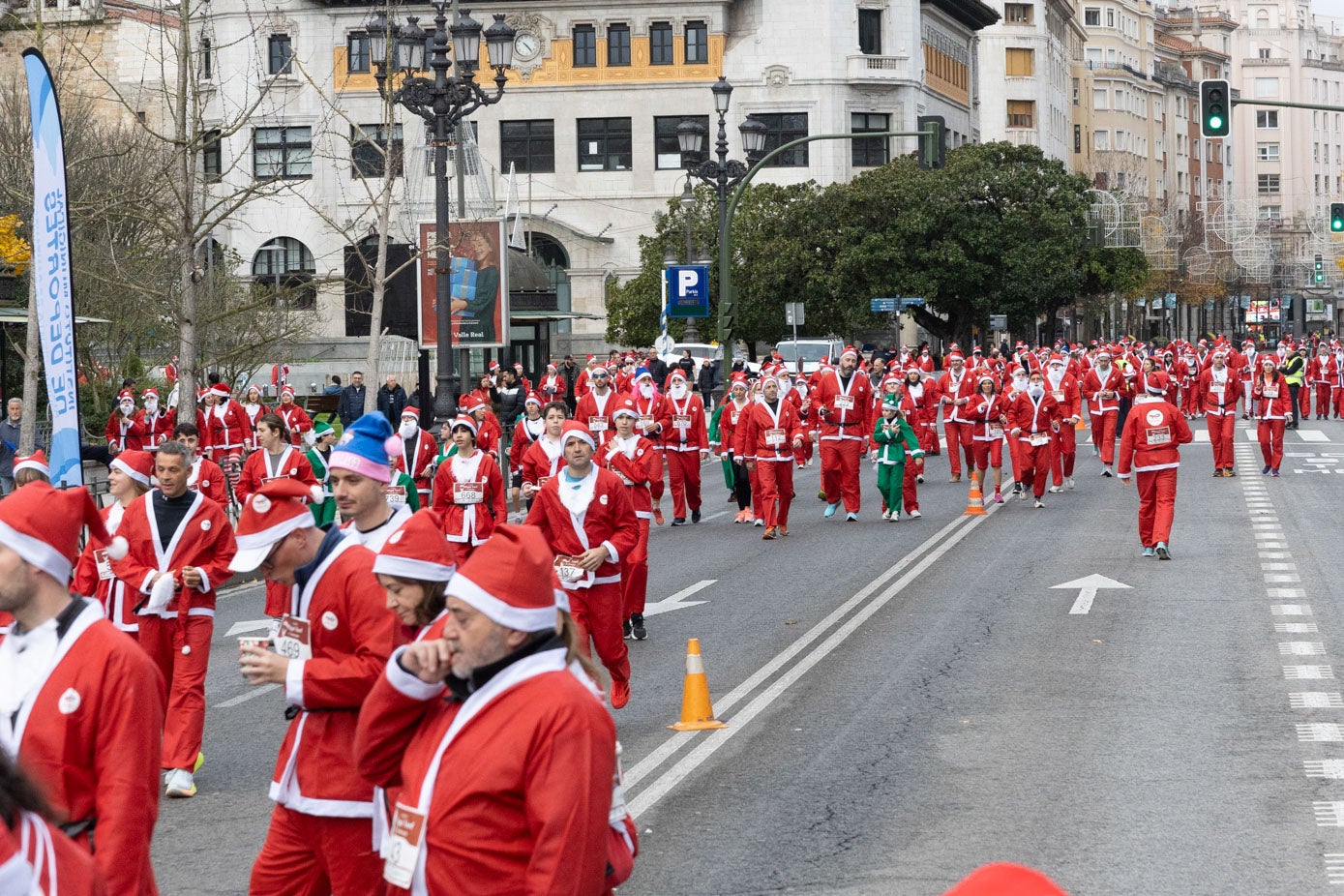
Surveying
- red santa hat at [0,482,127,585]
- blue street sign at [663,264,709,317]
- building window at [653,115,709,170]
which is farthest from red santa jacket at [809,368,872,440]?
building window at [653,115,709,170]

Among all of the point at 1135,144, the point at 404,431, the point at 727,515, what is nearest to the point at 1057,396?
the point at 727,515

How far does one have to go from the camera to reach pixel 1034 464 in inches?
1006

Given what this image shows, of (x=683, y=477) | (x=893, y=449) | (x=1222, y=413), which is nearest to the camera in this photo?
(x=893, y=449)

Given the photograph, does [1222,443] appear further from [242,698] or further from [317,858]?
[317,858]

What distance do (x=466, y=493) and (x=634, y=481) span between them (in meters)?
1.94

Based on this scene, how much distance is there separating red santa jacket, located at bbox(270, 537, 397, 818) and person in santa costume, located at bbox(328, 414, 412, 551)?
15.3 inches

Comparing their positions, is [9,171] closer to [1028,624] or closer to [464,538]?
[464,538]

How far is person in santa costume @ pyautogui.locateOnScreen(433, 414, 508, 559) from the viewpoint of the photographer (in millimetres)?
15656

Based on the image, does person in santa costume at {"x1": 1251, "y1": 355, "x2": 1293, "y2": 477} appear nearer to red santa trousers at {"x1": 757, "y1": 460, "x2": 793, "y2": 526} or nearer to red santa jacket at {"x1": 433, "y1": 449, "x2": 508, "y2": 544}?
red santa trousers at {"x1": 757, "y1": 460, "x2": 793, "y2": 526}

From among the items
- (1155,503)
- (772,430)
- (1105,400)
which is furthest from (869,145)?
(1155,503)

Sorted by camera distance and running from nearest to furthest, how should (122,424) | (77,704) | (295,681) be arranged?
(77,704)
(295,681)
(122,424)

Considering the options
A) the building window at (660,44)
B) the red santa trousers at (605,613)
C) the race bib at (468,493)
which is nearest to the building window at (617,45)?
the building window at (660,44)

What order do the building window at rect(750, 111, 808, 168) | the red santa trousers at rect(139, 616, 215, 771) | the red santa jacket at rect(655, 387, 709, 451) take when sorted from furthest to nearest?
the building window at rect(750, 111, 808, 168) → the red santa jacket at rect(655, 387, 709, 451) → the red santa trousers at rect(139, 616, 215, 771)

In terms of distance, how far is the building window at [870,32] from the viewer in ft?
267
